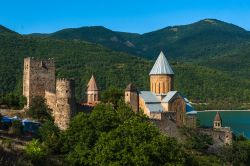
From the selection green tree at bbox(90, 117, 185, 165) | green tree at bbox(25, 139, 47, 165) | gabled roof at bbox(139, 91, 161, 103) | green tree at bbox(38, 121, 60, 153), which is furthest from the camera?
gabled roof at bbox(139, 91, 161, 103)

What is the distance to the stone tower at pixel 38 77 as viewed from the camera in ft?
99.9

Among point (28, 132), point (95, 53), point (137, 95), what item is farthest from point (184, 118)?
point (95, 53)

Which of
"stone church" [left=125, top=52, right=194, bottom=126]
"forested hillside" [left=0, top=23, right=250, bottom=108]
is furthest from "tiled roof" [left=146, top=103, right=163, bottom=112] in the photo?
"forested hillside" [left=0, top=23, right=250, bottom=108]

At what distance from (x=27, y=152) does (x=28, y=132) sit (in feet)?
23.1

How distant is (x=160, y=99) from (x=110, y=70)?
205 ft

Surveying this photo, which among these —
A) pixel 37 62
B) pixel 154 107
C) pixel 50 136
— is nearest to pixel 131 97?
pixel 154 107

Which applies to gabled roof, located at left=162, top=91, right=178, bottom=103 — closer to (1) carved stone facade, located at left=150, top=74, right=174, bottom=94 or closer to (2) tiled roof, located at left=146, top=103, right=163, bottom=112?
(2) tiled roof, located at left=146, top=103, right=163, bottom=112

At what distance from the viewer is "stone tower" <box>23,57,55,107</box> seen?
30.5 metres

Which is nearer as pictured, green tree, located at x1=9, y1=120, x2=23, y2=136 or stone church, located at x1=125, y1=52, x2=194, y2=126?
green tree, located at x1=9, y1=120, x2=23, y2=136

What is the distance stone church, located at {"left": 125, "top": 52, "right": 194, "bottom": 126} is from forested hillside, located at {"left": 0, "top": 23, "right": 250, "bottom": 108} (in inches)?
1575

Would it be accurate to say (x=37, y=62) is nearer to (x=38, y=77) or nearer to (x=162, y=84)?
(x=38, y=77)

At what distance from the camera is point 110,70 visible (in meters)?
96.4

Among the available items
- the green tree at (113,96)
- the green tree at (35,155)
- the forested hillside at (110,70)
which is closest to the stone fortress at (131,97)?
the green tree at (113,96)

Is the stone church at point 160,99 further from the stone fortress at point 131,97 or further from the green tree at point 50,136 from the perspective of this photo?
the green tree at point 50,136
